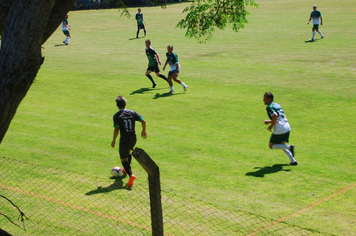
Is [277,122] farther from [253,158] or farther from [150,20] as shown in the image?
[150,20]

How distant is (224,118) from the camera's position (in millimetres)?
17062

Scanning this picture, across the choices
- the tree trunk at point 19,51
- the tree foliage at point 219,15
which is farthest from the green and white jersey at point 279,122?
the tree trunk at point 19,51

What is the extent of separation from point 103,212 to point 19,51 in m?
5.11

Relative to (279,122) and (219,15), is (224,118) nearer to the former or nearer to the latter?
(279,122)

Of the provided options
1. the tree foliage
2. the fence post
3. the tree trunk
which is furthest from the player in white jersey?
the tree trunk

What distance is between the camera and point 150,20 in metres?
47.0

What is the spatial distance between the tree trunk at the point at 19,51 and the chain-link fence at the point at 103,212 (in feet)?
13.5

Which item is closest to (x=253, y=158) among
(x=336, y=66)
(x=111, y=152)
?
(x=111, y=152)

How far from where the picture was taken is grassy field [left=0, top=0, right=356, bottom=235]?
10.9 meters

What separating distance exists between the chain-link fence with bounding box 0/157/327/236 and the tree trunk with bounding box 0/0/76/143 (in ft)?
13.5

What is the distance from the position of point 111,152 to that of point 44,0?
8901mm

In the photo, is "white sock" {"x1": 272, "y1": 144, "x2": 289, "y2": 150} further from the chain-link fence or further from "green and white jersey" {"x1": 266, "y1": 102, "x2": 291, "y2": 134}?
the chain-link fence

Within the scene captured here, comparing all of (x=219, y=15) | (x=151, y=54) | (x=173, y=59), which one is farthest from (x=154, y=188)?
(x=151, y=54)

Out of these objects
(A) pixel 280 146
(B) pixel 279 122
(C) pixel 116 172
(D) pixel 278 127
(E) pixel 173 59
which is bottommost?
(C) pixel 116 172
